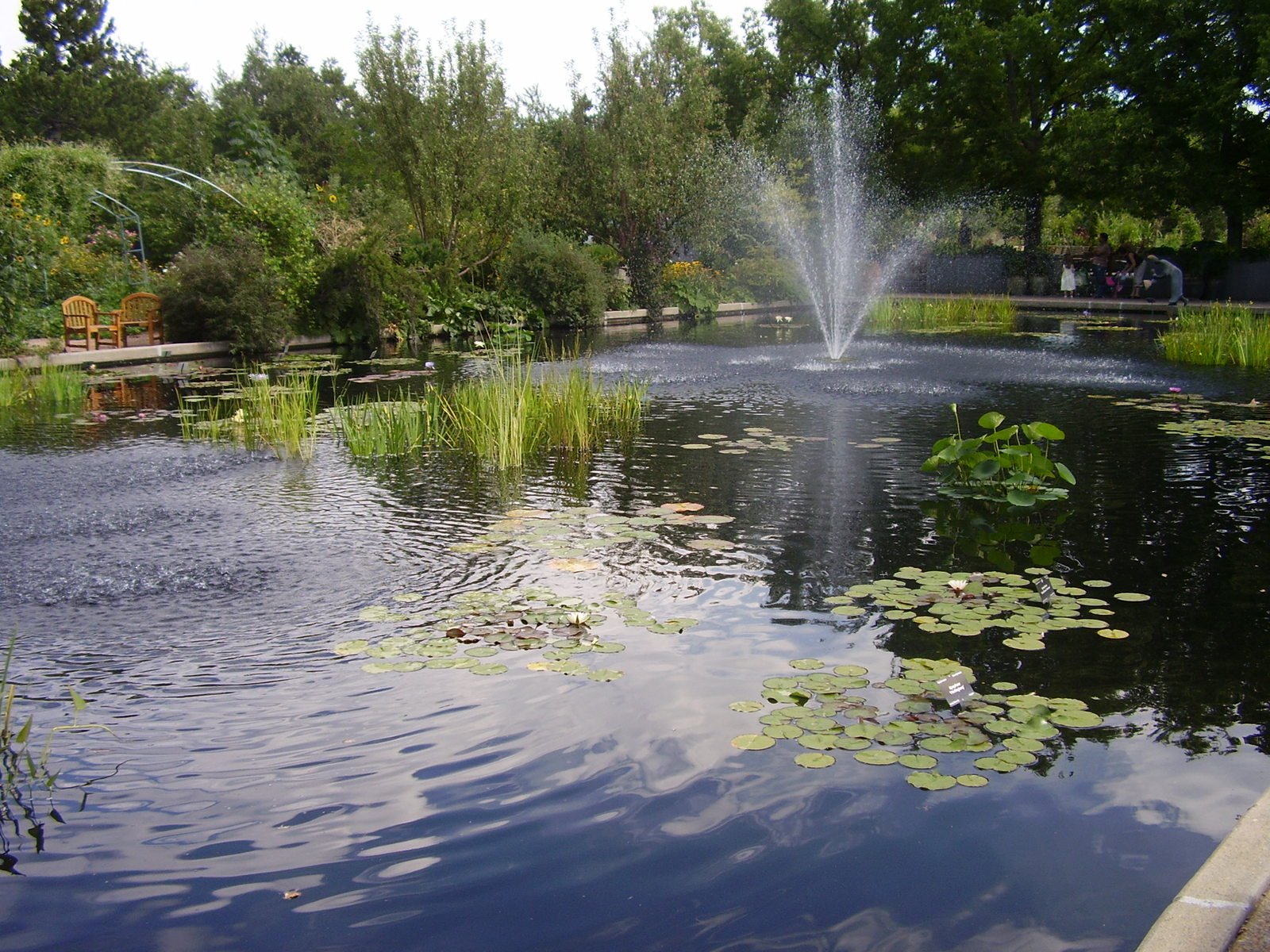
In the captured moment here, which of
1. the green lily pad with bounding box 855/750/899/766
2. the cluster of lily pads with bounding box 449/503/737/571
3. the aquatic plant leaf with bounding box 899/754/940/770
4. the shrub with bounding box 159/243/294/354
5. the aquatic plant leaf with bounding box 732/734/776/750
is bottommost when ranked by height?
the aquatic plant leaf with bounding box 899/754/940/770

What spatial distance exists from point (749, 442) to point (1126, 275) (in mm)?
22617

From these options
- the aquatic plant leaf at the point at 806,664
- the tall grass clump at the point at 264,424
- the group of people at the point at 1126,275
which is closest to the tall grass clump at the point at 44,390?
the tall grass clump at the point at 264,424

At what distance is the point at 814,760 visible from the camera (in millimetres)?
3203

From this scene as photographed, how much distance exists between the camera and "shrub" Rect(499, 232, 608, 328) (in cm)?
2236

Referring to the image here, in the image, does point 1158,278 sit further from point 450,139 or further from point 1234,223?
point 450,139

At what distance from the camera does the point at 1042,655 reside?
4004 mm

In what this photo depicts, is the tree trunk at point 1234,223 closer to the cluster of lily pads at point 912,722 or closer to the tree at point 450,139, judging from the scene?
the tree at point 450,139

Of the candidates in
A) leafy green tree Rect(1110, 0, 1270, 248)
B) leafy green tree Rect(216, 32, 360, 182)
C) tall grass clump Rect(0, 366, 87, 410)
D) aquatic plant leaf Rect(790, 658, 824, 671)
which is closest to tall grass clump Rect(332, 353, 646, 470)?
tall grass clump Rect(0, 366, 87, 410)

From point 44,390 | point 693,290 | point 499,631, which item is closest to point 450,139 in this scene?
point 693,290

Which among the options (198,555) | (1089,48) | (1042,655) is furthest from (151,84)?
(1042,655)

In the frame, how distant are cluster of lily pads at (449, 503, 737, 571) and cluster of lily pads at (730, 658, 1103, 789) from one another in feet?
5.66

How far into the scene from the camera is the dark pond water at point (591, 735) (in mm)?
2549

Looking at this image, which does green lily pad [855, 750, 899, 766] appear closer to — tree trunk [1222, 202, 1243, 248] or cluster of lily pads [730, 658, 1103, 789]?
cluster of lily pads [730, 658, 1103, 789]

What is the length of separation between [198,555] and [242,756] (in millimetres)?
2328
